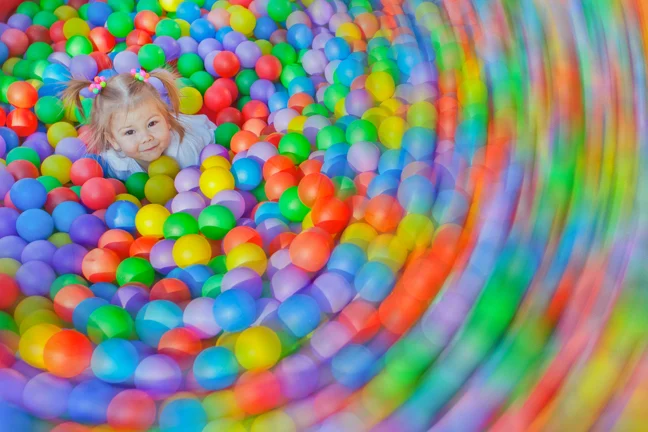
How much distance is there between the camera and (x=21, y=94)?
1.67m

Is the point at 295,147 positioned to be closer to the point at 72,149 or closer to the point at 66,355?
the point at 72,149

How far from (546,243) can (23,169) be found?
46.1 inches

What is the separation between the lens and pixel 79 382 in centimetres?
102

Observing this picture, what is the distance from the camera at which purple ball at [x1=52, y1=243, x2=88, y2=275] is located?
4.19ft

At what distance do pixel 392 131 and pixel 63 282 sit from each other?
0.75 meters

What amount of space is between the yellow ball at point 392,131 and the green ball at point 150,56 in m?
0.72

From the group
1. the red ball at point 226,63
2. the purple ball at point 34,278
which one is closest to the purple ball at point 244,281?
the purple ball at point 34,278

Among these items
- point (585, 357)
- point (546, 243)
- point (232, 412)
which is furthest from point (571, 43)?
point (232, 412)

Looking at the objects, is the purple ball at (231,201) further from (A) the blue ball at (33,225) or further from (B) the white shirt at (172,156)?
(A) the blue ball at (33,225)

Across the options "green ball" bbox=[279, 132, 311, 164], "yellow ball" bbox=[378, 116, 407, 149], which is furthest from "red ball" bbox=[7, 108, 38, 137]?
"yellow ball" bbox=[378, 116, 407, 149]

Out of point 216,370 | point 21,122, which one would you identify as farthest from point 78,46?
point 216,370

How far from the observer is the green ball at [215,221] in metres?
1.32

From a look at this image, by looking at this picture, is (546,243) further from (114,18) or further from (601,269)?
(114,18)

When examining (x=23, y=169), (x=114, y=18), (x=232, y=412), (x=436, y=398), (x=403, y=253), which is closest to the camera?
(x=436, y=398)
